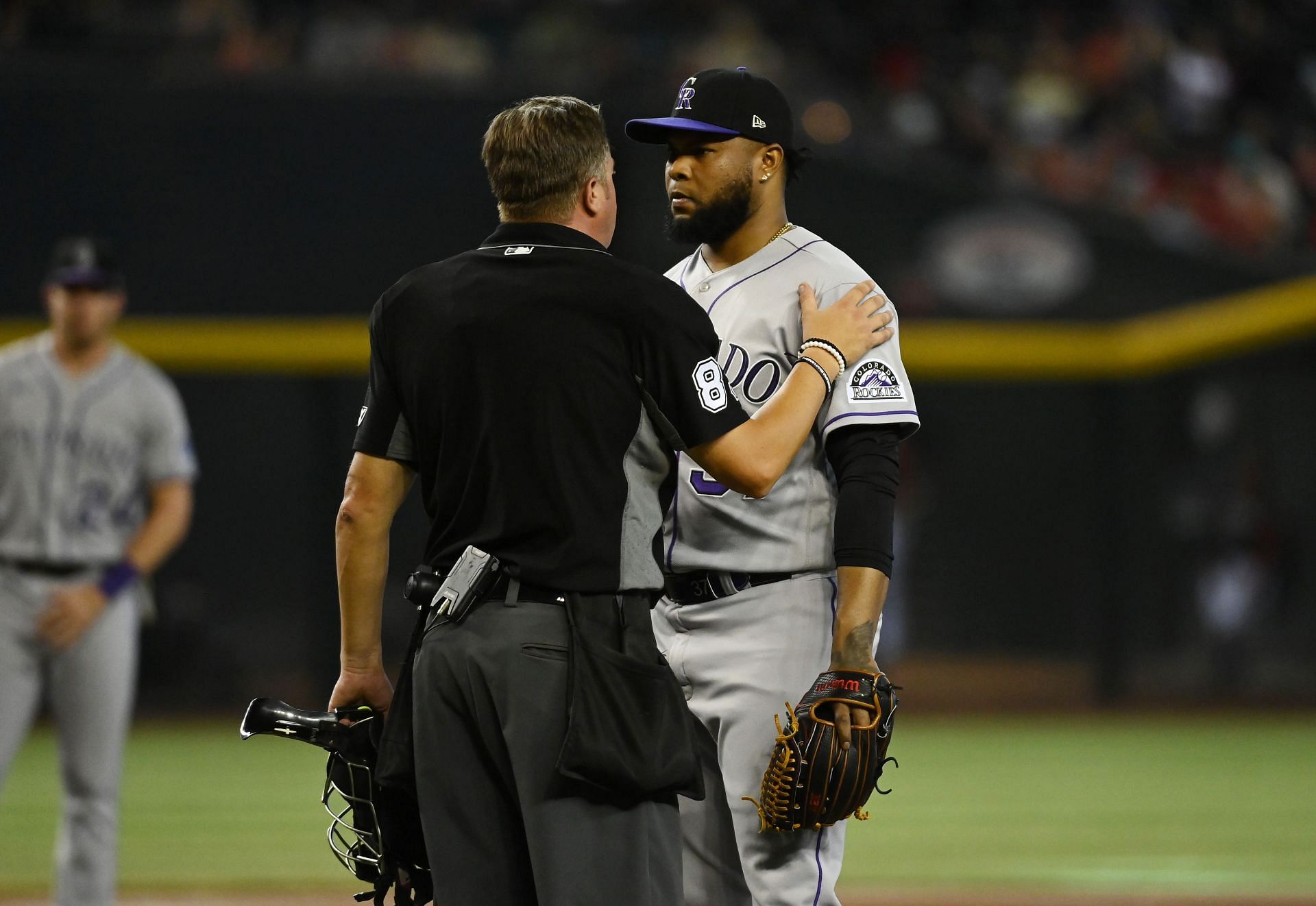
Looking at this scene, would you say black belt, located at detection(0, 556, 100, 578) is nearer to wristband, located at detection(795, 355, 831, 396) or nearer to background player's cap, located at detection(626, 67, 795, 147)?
background player's cap, located at detection(626, 67, 795, 147)

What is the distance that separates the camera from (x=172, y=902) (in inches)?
209

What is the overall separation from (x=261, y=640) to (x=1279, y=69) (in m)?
10.5

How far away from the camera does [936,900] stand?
17.7 ft

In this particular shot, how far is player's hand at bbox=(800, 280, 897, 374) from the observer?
2859 mm

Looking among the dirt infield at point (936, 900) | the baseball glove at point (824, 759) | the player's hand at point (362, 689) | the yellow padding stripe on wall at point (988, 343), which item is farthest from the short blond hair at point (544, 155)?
the yellow padding stripe on wall at point (988, 343)

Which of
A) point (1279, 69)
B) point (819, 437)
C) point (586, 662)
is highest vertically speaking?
point (1279, 69)

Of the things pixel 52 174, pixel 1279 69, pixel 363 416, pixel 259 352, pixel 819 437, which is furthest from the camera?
pixel 1279 69

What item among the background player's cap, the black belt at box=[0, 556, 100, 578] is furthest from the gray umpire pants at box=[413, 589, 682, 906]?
the black belt at box=[0, 556, 100, 578]

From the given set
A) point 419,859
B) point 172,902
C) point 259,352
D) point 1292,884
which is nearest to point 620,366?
point 419,859

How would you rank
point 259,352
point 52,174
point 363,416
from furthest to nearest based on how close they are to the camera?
point 52,174
point 259,352
point 363,416

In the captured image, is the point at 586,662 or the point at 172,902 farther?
the point at 172,902

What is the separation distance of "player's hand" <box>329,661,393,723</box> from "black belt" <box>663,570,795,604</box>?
22.1 inches

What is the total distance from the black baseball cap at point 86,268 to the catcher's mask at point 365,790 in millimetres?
A: 2516

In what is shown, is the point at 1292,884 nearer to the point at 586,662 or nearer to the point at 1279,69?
the point at 586,662
